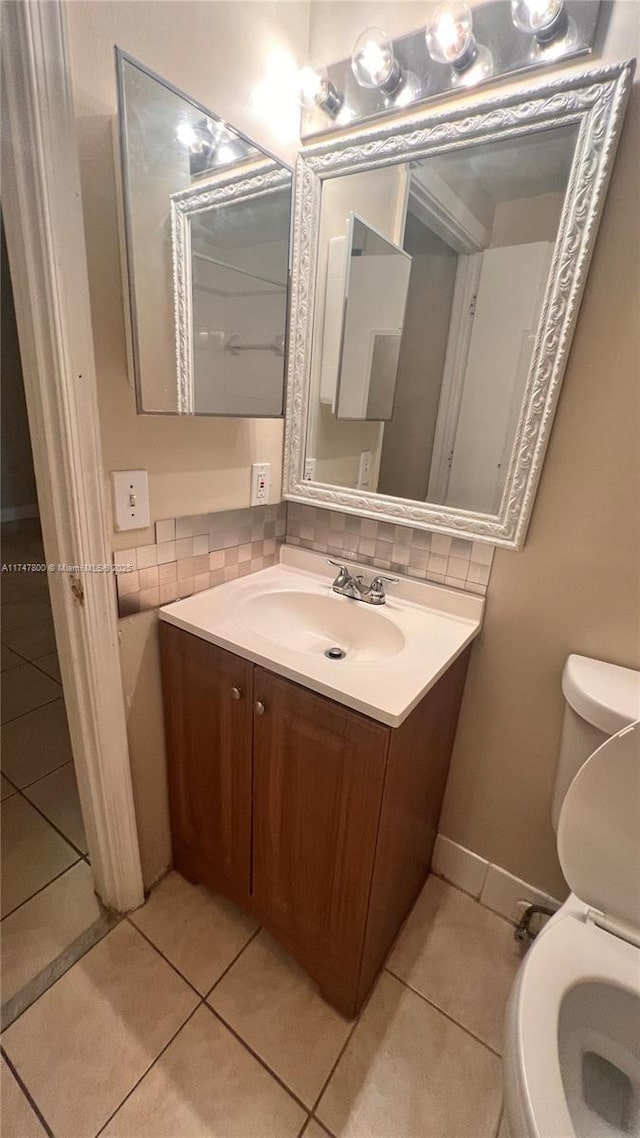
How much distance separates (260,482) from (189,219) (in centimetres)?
58

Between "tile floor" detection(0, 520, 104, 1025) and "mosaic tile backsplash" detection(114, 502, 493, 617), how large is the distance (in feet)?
2.97

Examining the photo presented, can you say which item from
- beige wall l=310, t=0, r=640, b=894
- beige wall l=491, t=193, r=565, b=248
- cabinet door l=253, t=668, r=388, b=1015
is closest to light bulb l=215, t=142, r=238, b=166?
beige wall l=310, t=0, r=640, b=894

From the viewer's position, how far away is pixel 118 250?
84cm

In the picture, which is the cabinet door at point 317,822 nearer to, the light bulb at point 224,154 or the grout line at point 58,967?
the grout line at point 58,967

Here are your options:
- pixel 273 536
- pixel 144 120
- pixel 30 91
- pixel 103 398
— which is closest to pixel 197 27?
pixel 144 120

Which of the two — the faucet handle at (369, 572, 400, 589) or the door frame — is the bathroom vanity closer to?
the faucet handle at (369, 572, 400, 589)

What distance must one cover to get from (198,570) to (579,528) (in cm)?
89

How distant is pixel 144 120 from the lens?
31.3 inches

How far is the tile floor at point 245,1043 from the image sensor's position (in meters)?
Result: 0.92

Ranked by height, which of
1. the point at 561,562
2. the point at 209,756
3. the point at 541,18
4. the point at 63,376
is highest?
the point at 541,18

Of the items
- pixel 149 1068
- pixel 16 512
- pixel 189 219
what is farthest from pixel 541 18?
pixel 16 512

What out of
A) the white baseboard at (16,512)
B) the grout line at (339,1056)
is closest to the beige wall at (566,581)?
the grout line at (339,1056)

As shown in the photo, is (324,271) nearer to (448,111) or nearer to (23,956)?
(448,111)

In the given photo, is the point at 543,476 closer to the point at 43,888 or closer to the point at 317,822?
the point at 317,822
